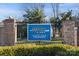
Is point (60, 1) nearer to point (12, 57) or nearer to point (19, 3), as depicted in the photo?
point (19, 3)

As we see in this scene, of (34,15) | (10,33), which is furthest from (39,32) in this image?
(10,33)

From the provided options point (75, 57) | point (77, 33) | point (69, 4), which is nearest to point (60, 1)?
point (69, 4)

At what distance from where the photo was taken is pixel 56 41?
663cm

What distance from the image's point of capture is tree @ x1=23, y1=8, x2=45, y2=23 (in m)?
6.63

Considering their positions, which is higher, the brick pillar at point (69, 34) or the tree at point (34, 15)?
the tree at point (34, 15)

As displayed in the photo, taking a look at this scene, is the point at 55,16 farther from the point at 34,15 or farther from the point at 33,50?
the point at 33,50

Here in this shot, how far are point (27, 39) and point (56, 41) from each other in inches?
21.5

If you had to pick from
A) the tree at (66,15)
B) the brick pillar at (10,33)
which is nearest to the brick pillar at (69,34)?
the tree at (66,15)

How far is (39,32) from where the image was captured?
6.62 m

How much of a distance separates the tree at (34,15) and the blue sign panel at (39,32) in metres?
0.10

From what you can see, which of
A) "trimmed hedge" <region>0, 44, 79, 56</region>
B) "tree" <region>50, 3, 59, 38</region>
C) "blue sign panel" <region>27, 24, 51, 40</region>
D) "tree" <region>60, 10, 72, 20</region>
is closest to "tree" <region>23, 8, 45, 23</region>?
"blue sign panel" <region>27, 24, 51, 40</region>

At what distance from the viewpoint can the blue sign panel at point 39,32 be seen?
661 cm

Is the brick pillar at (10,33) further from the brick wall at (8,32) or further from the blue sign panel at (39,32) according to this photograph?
the blue sign panel at (39,32)

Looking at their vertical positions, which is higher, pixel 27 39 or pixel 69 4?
pixel 69 4
